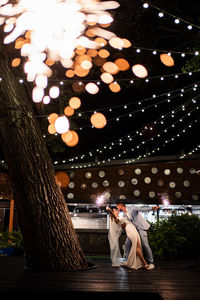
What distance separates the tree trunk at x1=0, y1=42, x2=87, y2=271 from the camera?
4469 mm

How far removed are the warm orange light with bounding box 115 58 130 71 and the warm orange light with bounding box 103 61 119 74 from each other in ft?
0.57

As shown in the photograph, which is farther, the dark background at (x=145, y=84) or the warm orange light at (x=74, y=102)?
the warm orange light at (x=74, y=102)

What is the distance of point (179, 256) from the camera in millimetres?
8250

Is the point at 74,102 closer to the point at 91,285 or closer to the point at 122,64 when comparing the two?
the point at 122,64

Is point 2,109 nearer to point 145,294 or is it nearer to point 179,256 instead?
point 145,294

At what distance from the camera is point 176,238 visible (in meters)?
8.23

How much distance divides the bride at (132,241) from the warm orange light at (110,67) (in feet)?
16.8

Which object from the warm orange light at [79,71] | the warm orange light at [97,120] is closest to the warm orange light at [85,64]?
the warm orange light at [79,71]

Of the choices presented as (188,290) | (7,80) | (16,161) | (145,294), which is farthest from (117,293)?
(7,80)

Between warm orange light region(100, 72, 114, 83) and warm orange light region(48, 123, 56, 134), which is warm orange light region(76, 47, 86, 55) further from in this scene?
warm orange light region(48, 123, 56, 134)

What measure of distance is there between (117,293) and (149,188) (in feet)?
32.0

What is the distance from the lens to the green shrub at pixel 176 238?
8.21 m

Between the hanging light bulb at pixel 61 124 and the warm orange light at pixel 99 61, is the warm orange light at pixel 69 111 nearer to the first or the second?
the hanging light bulb at pixel 61 124

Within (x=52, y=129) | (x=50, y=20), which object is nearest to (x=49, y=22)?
(x=50, y=20)
